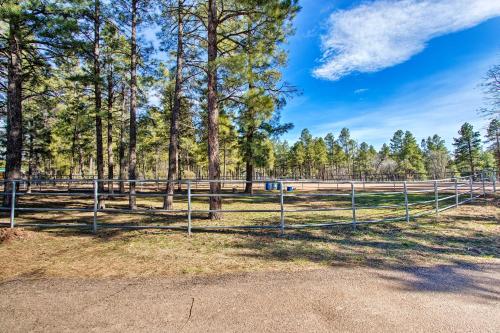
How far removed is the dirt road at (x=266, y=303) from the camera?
2.85m

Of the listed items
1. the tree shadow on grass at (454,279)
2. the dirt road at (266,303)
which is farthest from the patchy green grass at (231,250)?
the dirt road at (266,303)

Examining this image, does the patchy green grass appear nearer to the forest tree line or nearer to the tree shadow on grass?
the tree shadow on grass

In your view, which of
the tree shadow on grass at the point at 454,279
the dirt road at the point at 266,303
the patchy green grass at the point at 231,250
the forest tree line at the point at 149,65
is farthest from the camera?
the forest tree line at the point at 149,65

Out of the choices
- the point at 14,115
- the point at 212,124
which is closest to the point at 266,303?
the point at 212,124

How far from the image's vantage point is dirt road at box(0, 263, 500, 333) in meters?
2.85

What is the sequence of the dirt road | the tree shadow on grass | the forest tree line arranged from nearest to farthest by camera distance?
the dirt road < the tree shadow on grass < the forest tree line

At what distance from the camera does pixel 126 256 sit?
207 inches

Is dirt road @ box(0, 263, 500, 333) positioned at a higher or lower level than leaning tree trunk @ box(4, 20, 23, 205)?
lower

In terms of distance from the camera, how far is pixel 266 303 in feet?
A: 10.9

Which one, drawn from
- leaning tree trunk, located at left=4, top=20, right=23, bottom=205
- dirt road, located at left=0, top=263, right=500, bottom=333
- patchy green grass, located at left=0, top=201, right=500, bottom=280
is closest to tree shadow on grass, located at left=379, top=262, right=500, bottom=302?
dirt road, located at left=0, top=263, right=500, bottom=333

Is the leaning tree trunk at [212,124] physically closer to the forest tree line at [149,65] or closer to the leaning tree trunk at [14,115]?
the forest tree line at [149,65]

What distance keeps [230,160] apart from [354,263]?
38074mm

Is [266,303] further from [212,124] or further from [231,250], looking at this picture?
[212,124]

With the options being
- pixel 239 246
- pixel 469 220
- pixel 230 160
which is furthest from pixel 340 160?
pixel 239 246
